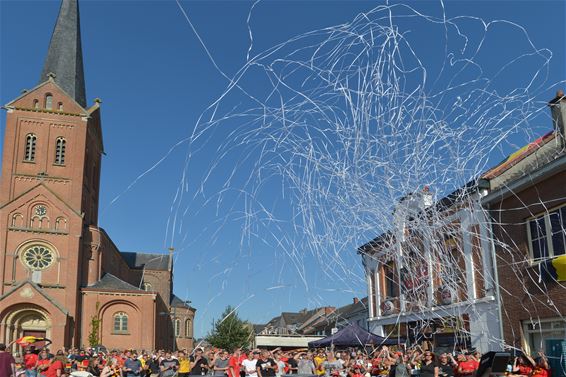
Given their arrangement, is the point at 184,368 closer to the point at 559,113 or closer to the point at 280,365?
the point at 280,365

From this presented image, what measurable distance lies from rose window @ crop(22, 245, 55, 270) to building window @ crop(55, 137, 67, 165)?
816 cm

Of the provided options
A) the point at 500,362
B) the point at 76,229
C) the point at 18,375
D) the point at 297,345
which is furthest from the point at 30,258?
the point at 500,362

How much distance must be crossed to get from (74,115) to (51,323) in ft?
61.0

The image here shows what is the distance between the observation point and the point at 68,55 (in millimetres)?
54906

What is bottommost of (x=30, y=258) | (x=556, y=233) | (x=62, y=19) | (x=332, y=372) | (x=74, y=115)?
(x=332, y=372)

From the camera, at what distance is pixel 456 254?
1967 cm

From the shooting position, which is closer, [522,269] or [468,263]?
[522,269]

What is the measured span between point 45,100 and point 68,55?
21.5 ft

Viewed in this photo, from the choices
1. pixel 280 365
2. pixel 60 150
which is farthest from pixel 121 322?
pixel 280 365

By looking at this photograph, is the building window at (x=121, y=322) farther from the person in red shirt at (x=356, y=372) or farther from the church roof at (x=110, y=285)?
the person in red shirt at (x=356, y=372)

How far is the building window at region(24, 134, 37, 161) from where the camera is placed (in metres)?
48.6

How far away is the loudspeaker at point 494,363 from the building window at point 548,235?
667cm

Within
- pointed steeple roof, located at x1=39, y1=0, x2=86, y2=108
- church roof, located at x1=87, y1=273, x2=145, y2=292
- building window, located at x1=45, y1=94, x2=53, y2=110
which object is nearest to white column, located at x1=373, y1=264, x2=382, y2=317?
church roof, located at x1=87, y1=273, x2=145, y2=292

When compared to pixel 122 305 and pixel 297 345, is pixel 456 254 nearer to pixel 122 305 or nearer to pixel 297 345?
pixel 297 345
